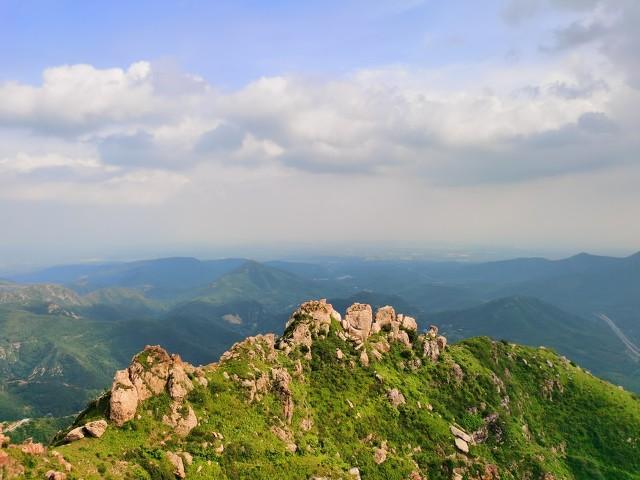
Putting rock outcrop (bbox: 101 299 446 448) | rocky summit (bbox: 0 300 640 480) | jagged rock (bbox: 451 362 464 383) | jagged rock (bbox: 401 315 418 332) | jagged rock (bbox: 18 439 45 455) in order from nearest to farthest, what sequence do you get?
jagged rock (bbox: 18 439 45 455) < rocky summit (bbox: 0 300 640 480) < rock outcrop (bbox: 101 299 446 448) < jagged rock (bbox: 451 362 464 383) < jagged rock (bbox: 401 315 418 332)

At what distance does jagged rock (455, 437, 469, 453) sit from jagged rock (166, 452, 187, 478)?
61.3 m

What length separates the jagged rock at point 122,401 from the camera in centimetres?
6150

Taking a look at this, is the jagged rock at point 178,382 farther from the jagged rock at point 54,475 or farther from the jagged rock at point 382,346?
the jagged rock at point 382,346

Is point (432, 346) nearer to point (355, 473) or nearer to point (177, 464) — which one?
point (355, 473)

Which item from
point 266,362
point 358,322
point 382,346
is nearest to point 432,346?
point 382,346

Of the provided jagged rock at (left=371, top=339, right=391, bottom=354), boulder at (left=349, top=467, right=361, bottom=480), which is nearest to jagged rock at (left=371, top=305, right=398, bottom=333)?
jagged rock at (left=371, top=339, right=391, bottom=354)

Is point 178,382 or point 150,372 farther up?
point 150,372

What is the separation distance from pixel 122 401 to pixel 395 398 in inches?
2294

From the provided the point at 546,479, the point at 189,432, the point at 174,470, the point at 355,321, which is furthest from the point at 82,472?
the point at 546,479

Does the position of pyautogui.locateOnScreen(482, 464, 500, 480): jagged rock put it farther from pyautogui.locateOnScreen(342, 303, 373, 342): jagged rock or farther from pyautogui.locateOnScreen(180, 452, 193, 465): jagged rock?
pyautogui.locateOnScreen(180, 452, 193, 465): jagged rock

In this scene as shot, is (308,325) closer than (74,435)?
No

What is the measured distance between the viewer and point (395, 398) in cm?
9788

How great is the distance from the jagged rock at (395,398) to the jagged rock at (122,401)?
54.7 metres

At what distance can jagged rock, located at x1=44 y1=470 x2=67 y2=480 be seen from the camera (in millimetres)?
46756
